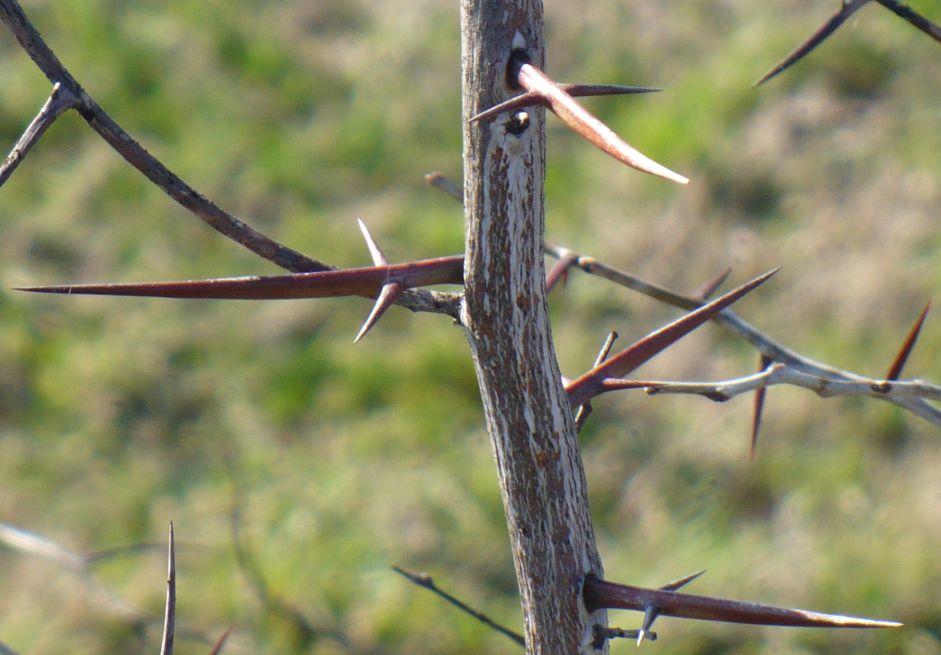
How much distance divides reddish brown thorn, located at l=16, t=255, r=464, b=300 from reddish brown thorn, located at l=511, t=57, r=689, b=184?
161mm

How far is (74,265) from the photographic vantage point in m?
3.96

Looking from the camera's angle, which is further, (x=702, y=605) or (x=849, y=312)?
(x=849, y=312)

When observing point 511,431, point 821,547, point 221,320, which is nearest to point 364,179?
point 221,320

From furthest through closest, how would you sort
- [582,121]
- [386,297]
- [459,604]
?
[459,604]
[386,297]
[582,121]

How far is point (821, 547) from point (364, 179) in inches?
93.9

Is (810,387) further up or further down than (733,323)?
further down

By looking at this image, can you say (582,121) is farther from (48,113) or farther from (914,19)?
(914,19)

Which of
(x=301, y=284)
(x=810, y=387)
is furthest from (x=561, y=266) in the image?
(x=301, y=284)

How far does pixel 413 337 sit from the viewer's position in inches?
140

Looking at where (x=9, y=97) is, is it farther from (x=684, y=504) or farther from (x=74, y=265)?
(x=684, y=504)

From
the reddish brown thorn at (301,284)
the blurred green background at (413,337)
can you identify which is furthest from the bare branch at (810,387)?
the blurred green background at (413,337)

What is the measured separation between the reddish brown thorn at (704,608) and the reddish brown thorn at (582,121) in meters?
0.37

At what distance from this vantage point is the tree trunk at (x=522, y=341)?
72 centimetres

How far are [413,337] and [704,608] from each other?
2775 millimetres
